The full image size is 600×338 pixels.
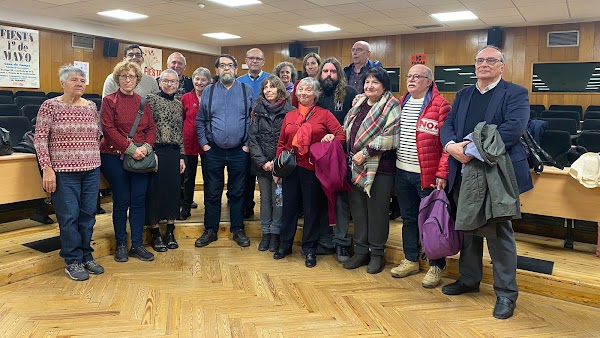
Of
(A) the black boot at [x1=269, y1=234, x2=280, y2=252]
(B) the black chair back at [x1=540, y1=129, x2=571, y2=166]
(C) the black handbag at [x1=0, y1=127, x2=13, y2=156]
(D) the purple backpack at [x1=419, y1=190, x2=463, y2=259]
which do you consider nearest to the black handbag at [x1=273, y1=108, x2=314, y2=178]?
(A) the black boot at [x1=269, y1=234, x2=280, y2=252]

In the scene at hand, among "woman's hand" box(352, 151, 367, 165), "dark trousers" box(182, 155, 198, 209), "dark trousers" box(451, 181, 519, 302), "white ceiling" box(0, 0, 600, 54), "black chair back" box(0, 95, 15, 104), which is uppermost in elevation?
"white ceiling" box(0, 0, 600, 54)

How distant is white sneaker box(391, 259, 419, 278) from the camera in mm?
3166

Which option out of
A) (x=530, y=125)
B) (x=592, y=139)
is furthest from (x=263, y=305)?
(x=592, y=139)

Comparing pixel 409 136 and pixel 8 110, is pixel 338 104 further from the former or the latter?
pixel 8 110

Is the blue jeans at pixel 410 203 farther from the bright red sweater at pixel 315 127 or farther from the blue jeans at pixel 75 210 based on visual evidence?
the blue jeans at pixel 75 210

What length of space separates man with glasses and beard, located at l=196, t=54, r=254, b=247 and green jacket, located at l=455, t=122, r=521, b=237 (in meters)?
1.67

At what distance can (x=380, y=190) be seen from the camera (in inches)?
124

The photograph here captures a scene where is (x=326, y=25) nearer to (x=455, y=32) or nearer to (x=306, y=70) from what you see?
(x=455, y=32)

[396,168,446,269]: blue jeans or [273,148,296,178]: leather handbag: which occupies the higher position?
[273,148,296,178]: leather handbag

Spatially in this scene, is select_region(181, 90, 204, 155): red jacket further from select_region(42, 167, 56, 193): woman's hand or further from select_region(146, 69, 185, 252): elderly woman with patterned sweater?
select_region(42, 167, 56, 193): woman's hand

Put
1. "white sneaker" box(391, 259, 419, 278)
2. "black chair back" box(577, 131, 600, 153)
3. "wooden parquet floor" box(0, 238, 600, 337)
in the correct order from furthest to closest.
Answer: "black chair back" box(577, 131, 600, 153)
"white sneaker" box(391, 259, 419, 278)
"wooden parquet floor" box(0, 238, 600, 337)

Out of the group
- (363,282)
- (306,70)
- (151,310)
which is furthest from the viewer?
(306,70)

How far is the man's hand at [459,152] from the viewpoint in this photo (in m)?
2.52

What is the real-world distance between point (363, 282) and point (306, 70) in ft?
5.60
